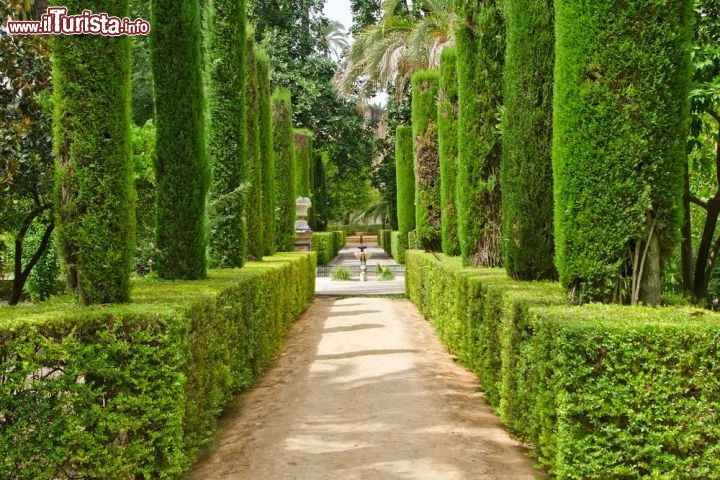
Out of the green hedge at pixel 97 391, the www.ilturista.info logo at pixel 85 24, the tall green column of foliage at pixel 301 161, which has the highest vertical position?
the tall green column of foliage at pixel 301 161

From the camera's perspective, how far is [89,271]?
5.06 metres

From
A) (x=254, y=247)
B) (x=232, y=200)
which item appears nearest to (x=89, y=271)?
(x=232, y=200)

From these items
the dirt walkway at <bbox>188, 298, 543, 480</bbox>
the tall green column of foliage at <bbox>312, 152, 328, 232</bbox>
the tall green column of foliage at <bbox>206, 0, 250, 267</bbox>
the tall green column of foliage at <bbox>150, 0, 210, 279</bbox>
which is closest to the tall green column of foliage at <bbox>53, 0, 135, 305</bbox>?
the dirt walkway at <bbox>188, 298, 543, 480</bbox>

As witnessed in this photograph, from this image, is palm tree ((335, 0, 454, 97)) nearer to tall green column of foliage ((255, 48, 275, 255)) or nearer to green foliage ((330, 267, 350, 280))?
green foliage ((330, 267, 350, 280))

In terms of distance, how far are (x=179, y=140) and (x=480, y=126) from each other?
4.30 m

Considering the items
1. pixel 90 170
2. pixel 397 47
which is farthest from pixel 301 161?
pixel 90 170

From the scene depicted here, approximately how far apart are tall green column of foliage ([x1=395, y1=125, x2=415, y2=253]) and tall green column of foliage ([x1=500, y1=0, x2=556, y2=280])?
1669 cm

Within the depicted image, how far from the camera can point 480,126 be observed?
9742 mm

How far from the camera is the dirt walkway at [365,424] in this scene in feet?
15.8

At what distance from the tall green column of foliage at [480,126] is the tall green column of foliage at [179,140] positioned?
3.84 metres

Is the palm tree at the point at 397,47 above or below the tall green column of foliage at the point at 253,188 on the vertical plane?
above

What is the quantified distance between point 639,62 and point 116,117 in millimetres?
3825

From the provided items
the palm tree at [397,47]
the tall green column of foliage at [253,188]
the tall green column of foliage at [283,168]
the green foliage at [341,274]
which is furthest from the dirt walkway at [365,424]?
the palm tree at [397,47]

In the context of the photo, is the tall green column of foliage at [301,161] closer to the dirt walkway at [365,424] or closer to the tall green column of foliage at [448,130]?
the tall green column of foliage at [448,130]
